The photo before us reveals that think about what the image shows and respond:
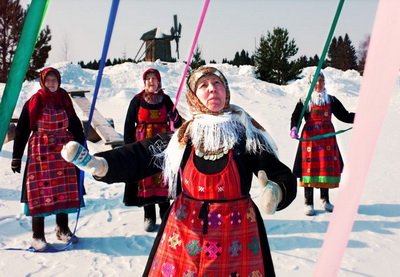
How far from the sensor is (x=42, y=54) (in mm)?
19203

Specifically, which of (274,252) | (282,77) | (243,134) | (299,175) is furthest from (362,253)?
(282,77)

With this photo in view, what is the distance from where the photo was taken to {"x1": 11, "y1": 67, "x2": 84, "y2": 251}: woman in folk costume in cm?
361

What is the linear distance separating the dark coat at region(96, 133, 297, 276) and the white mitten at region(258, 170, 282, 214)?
0.50 ft

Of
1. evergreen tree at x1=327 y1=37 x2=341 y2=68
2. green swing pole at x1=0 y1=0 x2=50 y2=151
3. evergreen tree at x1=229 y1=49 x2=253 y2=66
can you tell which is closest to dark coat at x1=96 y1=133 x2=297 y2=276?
green swing pole at x1=0 y1=0 x2=50 y2=151

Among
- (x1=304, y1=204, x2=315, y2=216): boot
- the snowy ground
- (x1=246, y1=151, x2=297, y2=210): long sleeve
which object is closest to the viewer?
(x1=246, y1=151, x2=297, y2=210): long sleeve

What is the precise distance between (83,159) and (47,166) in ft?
6.97

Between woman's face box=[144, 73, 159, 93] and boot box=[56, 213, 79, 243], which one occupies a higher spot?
woman's face box=[144, 73, 159, 93]

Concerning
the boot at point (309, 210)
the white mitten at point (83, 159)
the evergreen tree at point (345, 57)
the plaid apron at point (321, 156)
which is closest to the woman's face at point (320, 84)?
→ the plaid apron at point (321, 156)

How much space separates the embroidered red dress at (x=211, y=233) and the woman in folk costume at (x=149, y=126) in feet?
7.20

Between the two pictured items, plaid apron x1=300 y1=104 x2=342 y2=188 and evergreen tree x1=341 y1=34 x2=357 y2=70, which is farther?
evergreen tree x1=341 y1=34 x2=357 y2=70

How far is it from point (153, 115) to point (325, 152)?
6.70 feet

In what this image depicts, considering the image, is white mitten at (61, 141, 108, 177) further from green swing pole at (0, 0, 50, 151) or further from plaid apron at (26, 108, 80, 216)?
plaid apron at (26, 108, 80, 216)

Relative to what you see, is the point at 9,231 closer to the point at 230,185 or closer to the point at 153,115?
the point at 153,115

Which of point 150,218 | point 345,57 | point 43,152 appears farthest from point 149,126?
point 345,57
